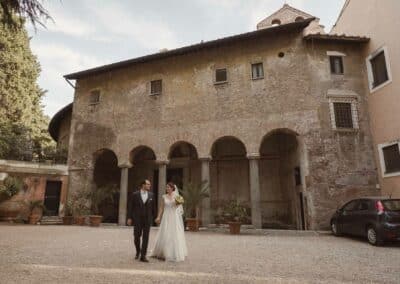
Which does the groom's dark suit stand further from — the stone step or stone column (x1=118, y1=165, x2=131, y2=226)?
the stone step

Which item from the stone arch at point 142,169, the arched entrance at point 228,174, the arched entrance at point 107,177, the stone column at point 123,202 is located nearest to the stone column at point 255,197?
the arched entrance at point 228,174

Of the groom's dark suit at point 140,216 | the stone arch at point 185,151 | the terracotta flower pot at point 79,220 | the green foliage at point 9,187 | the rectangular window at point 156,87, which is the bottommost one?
the terracotta flower pot at point 79,220

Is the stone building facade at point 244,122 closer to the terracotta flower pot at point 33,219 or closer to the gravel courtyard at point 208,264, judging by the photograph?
the terracotta flower pot at point 33,219

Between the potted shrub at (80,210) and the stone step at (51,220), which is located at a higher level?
Result: the potted shrub at (80,210)

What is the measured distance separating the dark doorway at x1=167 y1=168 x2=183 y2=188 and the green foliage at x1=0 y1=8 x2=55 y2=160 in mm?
8092

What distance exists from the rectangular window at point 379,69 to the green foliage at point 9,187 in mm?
18494

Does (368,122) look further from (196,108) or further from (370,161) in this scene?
(196,108)

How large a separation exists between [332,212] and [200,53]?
1039cm

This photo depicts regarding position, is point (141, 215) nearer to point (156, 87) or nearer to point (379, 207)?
point (379, 207)

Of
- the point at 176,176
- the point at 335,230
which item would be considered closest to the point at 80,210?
the point at 176,176

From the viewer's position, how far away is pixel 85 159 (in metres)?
17.2

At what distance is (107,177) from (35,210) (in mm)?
4807

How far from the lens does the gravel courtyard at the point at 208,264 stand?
4.56 m

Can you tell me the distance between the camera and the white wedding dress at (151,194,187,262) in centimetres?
609
